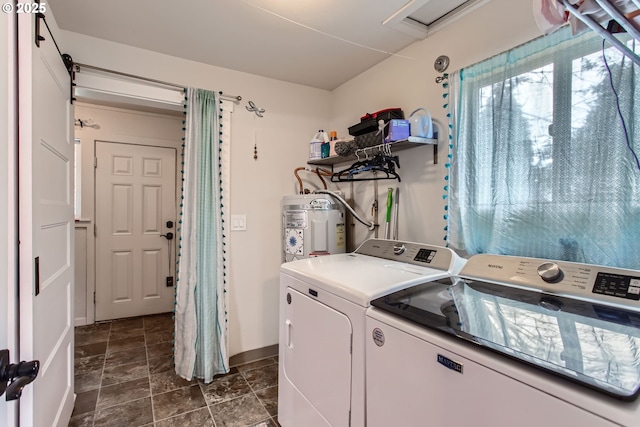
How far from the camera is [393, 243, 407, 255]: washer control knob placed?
178 centimetres

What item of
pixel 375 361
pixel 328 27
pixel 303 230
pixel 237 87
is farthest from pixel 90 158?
pixel 375 361

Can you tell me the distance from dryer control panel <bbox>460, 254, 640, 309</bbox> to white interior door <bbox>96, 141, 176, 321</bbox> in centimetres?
339

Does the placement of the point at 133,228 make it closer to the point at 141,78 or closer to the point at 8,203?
the point at 141,78

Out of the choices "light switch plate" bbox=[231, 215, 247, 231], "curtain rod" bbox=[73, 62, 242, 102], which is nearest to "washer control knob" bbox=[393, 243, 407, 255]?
"light switch plate" bbox=[231, 215, 247, 231]

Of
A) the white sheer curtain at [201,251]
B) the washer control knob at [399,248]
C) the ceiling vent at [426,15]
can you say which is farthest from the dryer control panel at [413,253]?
the ceiling vent at [426,15]

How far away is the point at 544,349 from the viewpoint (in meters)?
0.74

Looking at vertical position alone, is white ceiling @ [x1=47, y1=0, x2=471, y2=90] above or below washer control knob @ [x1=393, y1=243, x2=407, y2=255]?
above

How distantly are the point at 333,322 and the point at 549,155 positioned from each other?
1179mm

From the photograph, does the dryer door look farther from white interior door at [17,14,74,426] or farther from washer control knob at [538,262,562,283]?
white interior door at [17,14,74,426]

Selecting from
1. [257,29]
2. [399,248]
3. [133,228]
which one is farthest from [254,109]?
[133,228]

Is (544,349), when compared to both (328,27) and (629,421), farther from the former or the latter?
(328,27)

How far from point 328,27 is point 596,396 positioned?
6.61 feet

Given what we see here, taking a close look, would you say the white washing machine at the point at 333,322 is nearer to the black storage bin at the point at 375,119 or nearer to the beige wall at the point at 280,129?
the beige wall at the point at 280,129

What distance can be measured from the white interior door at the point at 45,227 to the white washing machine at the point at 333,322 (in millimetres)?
974
